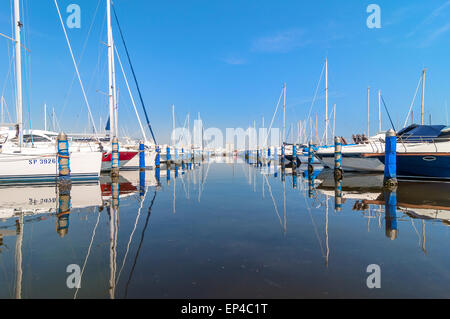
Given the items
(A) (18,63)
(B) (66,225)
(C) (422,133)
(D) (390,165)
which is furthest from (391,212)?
(A) (18,63)

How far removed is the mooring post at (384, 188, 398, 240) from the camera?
18.5 feet

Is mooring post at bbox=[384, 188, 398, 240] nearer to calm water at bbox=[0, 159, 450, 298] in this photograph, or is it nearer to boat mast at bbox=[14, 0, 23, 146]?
calm water at bbox=[0, 159, 450, 298]

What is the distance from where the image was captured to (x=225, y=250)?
471cm

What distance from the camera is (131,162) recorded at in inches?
987

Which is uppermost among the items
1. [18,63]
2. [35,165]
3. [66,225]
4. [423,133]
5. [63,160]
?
[18,63]

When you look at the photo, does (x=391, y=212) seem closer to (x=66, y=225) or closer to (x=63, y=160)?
(x=66, y=225)

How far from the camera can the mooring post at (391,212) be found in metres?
5.64

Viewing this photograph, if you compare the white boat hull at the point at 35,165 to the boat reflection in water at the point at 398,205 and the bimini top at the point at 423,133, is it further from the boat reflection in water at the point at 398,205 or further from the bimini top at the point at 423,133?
the bimini top at the point at 423,133

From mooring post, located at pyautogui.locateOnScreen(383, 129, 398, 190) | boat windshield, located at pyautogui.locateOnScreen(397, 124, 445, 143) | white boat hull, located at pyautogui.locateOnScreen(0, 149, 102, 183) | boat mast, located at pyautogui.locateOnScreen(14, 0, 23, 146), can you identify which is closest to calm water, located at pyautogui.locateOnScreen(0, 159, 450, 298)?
mooring post, located at pyautogui.locateOnScreen(383, 129, 398, 190)

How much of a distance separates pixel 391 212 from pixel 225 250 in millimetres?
5487

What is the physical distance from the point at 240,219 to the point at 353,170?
17255mm

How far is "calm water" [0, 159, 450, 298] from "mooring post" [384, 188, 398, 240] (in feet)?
0.12
